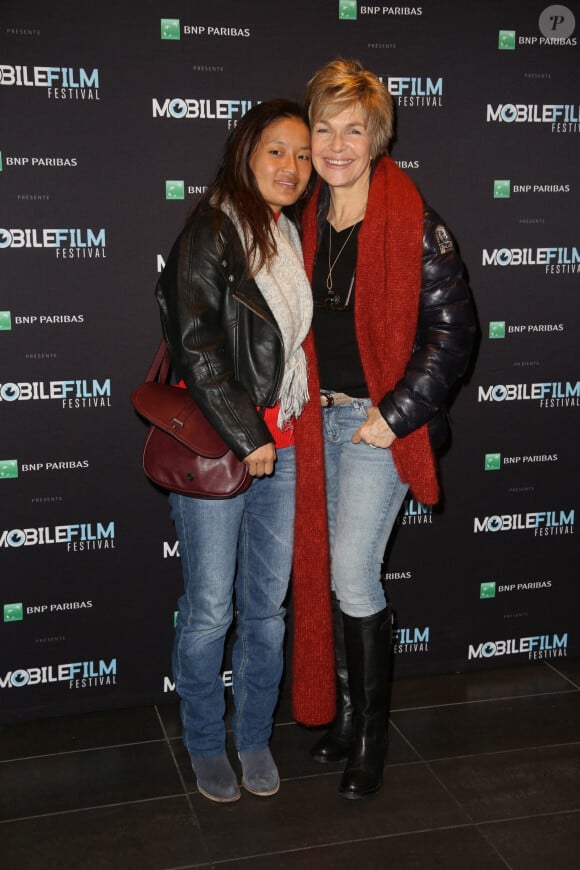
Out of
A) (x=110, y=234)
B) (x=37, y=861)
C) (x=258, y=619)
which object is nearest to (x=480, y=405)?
(x=258, y=619)

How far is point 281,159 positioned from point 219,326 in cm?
41

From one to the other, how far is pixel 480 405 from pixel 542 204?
2.13 feet

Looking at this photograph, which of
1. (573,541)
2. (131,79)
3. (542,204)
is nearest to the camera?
(131,79)

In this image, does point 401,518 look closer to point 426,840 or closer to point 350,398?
point 350,398

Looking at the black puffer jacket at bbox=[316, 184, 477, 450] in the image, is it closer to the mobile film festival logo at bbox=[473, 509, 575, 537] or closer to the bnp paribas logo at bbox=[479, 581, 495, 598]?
the mobile film festival logo at bbox=[473, 509, 575, 537]

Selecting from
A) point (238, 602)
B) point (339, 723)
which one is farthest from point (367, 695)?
point (238, 602)

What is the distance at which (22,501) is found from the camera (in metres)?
2.69

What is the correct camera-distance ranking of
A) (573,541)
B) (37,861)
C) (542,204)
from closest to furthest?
(37,861) → (542,204) → (573,541)

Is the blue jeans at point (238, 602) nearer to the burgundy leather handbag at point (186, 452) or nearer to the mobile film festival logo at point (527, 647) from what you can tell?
the burgundy leather handbag at point (186, 452)

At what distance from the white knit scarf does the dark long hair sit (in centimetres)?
2

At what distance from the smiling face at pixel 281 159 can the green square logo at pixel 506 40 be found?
97cm

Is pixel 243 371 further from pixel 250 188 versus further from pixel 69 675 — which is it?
pixel 69 675

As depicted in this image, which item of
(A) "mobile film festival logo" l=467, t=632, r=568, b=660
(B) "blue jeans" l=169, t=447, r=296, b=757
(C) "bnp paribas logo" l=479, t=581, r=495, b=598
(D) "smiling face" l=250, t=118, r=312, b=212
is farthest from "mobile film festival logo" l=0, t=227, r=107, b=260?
(A) "mobile film festival logo" l=467, t=632, r=568, b=660

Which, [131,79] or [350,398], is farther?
[131,79]
